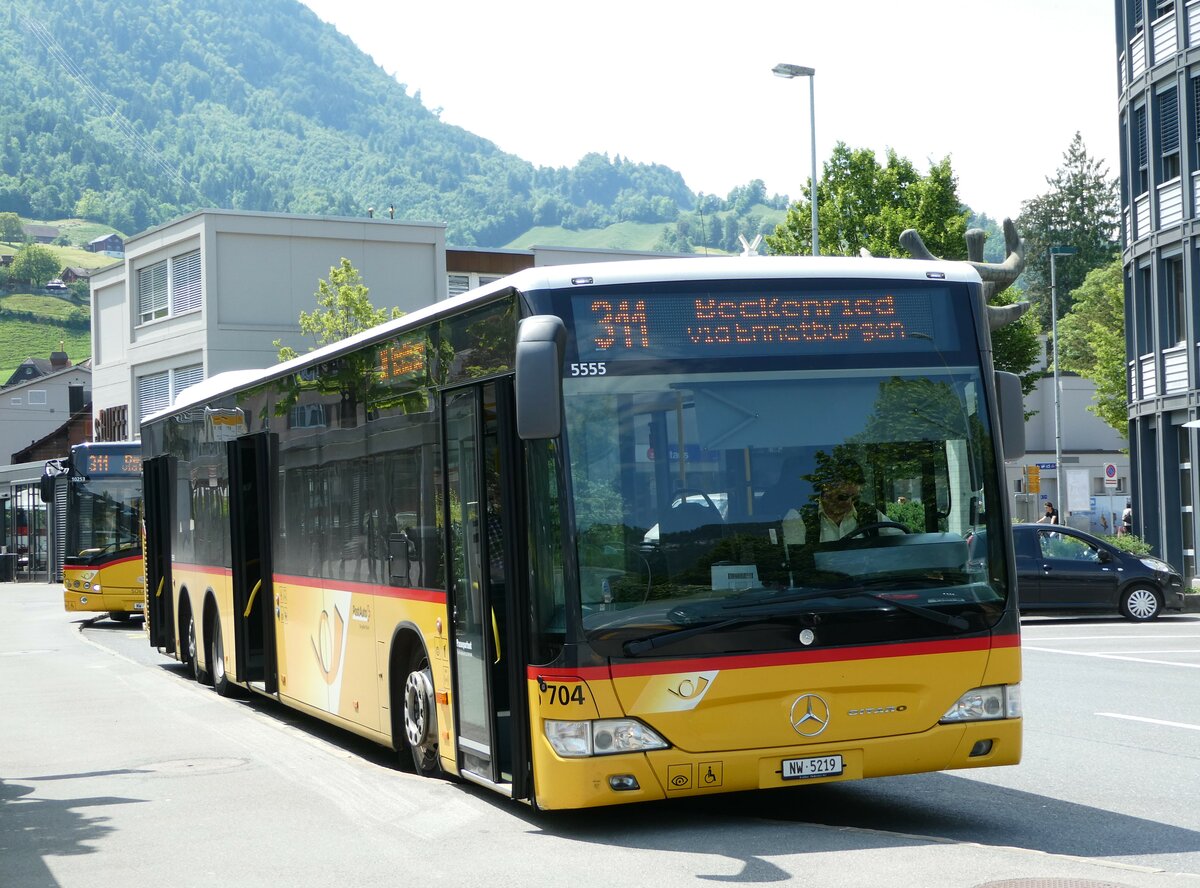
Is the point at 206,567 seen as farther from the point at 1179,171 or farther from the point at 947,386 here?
the point at 1179,171

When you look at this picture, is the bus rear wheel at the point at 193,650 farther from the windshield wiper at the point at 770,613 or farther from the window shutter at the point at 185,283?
the window shutter at the point at 185,283

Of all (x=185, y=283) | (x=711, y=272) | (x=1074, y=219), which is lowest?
(x=711, y=272)

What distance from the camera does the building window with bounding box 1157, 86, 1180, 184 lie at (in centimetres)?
3419

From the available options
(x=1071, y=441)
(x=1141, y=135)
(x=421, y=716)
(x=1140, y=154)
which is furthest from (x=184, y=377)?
(x=421, y=716)

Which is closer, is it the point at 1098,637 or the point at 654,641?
the point at 654,641

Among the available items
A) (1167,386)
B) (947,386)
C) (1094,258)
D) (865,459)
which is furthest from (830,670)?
(1094,258)

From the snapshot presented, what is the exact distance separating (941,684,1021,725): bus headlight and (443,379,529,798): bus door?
2196mm

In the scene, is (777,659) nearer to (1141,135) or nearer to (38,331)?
(1141,135)

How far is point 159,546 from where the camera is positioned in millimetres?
20281

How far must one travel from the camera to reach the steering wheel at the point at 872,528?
8.03 meters

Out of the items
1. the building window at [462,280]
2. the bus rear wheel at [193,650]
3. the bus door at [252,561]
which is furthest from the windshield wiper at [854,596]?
the building window at [462,280]

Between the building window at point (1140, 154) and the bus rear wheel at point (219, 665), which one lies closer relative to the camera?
the bus rear wheel at point (219, 665)

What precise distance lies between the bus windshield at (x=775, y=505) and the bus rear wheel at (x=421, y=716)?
2.41m

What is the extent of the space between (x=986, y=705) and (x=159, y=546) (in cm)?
1416
